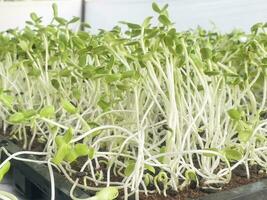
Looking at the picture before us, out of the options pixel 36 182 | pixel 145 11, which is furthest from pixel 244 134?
pixel 145 11

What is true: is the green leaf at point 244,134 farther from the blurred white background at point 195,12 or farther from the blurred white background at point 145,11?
the blurred white background at point 195,12

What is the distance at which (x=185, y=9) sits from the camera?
238cm

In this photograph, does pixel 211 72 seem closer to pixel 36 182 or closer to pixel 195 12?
pixel 36 182

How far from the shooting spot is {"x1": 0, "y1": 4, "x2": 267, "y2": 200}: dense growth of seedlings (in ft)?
2.61

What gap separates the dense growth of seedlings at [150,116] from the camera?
0.79 m

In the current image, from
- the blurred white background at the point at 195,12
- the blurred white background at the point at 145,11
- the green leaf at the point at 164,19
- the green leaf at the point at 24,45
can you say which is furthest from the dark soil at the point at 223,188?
the blurred white background at the point at 195,12

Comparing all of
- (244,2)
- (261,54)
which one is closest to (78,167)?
(261,54)

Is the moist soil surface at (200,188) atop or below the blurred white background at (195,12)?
below

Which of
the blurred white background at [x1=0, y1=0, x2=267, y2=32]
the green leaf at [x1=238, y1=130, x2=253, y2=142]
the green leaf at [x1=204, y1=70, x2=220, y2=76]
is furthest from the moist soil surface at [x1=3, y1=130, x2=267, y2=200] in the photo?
the blurred white background at [x1=0, y1=0, x2=267, y2=32]

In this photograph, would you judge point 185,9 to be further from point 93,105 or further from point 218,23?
point 93,105

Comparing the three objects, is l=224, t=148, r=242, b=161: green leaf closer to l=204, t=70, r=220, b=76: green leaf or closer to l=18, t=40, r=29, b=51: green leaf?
l=204, t=70, r=220, b=76: green leaf

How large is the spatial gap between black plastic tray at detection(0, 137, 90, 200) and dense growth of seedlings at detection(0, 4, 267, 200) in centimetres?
2

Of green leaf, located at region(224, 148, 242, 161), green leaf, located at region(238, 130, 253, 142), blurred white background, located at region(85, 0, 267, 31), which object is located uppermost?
blurred white background, located at region(85, 0, 267, 31)

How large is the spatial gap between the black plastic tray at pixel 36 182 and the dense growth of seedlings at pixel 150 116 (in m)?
0.02
